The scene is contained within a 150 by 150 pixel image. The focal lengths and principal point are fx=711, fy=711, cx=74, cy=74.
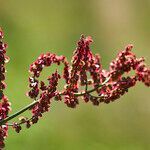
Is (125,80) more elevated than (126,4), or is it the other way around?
(126,4)

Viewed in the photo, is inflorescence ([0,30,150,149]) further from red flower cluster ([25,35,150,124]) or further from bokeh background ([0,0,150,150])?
bokeh background ([0,0,150,150])

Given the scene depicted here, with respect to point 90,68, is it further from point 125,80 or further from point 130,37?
point 130,37

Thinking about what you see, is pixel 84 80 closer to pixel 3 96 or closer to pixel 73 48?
pixel 3 96

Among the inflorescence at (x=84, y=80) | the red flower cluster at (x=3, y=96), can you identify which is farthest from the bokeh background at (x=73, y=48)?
the inflorescence at (x=84, y=80)

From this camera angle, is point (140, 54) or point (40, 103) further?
point (140, 54)

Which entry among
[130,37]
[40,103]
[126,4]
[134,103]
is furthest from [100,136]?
[40,103]

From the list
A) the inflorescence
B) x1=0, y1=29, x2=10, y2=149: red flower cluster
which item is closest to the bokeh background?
x1=0, y1=29, x2=10, y2=149: red flower cluster

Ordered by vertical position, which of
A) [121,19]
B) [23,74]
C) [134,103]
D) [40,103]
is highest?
[121,19]
